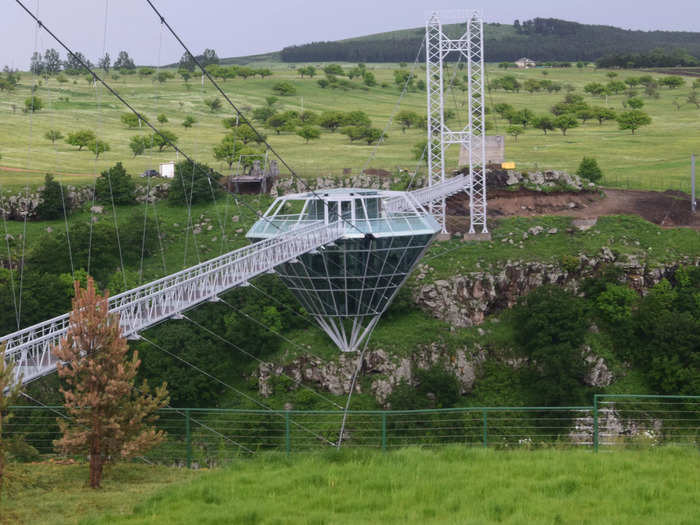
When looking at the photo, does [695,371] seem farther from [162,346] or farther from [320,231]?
[162,346]

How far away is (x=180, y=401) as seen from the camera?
5197cm

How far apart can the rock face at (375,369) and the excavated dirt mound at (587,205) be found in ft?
51.5

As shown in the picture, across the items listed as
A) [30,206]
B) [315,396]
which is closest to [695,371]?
[315,396]

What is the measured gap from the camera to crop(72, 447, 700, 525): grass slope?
19172mm

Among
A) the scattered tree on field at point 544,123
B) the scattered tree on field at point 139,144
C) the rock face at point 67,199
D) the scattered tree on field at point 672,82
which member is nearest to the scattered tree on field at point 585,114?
the scattered tree on field at point 544,123

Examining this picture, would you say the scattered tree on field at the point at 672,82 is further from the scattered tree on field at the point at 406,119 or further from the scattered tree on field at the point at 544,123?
the scattered tree on field at the point at 406,119

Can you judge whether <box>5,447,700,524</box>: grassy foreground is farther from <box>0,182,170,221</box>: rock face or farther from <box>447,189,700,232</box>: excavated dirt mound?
<box>0,182,170,221</box>: rock face

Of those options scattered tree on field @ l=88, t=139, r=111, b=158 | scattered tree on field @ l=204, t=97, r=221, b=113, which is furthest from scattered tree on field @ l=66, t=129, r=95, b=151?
scattered tree on field @ l=204, t=97, r=221, b=113

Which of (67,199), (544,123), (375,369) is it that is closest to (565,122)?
(544,123)

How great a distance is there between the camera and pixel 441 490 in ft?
67.9

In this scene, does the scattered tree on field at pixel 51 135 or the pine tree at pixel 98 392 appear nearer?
the pine tree at pixel 98 392

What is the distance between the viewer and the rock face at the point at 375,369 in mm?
54062

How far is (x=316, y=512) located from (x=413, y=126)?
116 m

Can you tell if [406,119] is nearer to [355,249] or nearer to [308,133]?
[308,133]
